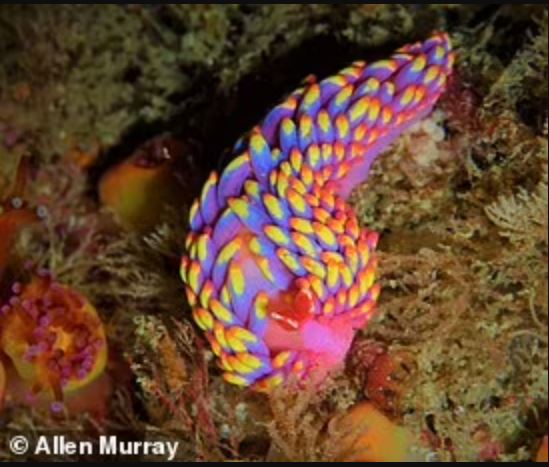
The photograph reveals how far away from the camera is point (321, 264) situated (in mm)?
2416

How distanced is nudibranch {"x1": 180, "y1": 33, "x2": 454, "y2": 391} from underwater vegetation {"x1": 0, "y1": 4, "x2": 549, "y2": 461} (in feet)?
0.09

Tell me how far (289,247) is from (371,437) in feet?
2.10

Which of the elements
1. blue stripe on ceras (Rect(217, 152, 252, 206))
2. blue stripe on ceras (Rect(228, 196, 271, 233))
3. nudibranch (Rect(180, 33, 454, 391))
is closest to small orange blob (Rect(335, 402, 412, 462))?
nudibranch (Rect(180, 33, 454, 391))

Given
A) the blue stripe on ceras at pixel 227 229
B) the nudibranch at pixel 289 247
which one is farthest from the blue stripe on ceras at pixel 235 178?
the blue stripe on ceras at pixel 227 229

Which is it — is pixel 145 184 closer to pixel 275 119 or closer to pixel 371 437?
pixel 275 119

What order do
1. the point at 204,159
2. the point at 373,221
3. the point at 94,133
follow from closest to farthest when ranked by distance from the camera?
the point at 373,221 < the point at 204,159 < the point at 94,133

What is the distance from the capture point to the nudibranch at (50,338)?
2674mm

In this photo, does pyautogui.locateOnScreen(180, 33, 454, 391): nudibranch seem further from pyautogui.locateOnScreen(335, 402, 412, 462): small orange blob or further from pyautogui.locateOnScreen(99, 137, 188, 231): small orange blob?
pyautogui.locateOnScreen(99, 137, 188, 231): small orange blob

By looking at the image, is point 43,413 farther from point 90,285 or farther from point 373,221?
point 373,221

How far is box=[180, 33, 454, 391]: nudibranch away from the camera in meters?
2.43

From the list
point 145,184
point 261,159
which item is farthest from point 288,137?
point 145,184

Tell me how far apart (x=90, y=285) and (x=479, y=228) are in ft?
4.88

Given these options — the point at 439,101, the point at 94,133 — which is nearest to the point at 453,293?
the point at 439,101

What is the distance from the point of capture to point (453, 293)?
2729 millimetres
